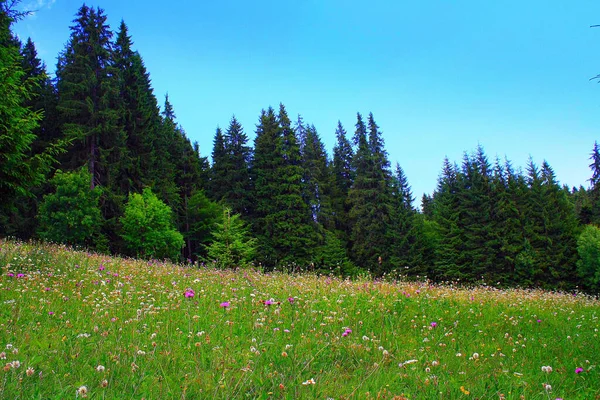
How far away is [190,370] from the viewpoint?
3068 millimetres

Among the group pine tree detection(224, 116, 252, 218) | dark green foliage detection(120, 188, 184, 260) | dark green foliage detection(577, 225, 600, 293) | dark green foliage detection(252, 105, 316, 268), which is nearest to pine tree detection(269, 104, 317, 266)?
dark green foliage detection(252, 105, 316, 268)

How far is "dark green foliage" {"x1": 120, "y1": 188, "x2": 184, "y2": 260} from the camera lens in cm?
2734

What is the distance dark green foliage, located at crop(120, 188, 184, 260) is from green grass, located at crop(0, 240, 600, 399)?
2093 cm

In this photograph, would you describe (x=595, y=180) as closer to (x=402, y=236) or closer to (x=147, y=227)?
(x=402, y=236)

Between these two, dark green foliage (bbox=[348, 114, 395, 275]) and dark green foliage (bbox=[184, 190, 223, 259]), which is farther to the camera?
dark green foliage (bbox=[348, 114, 395, 275])

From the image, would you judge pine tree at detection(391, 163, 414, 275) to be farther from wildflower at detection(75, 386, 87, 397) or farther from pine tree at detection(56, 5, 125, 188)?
wildflower at detection(75, 386, 87, 397)

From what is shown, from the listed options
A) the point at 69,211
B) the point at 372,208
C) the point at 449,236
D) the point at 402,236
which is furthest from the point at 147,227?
the point at 449,236

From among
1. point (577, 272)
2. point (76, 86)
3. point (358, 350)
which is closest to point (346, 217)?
point (577, 272)

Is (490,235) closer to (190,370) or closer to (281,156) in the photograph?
(281,156)

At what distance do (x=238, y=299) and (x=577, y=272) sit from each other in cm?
4407

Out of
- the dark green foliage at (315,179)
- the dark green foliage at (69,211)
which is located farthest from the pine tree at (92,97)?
the dark green foliage at (315,179)

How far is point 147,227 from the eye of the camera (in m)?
27.3

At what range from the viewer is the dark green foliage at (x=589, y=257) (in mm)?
34875

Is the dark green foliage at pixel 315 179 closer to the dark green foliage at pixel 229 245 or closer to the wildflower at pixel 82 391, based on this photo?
the dark green foliage at pixel 229 245
